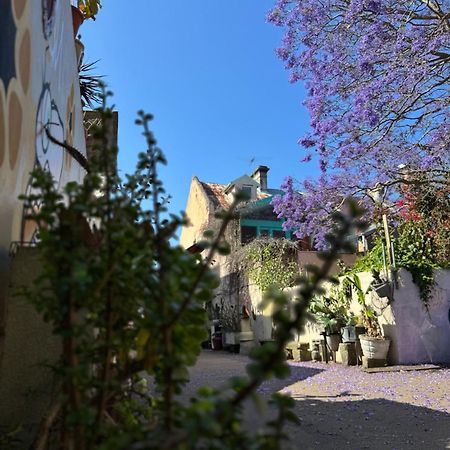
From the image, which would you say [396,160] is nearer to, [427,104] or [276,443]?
[427,104]

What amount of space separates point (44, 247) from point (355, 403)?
6.02 meters

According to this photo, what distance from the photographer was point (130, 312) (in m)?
1.32

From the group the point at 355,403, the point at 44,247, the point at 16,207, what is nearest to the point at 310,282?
the point at 44,247

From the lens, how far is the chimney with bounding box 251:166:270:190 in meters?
25.0

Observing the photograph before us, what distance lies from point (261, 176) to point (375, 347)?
636 inches

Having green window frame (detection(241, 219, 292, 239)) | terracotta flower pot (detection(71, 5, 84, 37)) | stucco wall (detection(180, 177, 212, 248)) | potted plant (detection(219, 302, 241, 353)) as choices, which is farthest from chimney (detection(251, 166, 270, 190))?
terracotta flower pot (detection(71, 5, 84, 37))

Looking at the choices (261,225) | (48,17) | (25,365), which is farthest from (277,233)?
(25,365)

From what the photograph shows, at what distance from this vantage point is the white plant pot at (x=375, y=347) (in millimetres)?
9984

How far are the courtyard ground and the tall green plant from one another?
126 cm

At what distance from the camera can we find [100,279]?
44.8 inches

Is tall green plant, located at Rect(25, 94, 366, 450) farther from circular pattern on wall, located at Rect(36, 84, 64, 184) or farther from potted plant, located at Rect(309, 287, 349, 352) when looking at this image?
potted plant, located at Rect(309, 287, 349, 352)

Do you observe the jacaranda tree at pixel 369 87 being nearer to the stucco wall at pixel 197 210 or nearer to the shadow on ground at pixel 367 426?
the shadow on ground at pixel 367 426

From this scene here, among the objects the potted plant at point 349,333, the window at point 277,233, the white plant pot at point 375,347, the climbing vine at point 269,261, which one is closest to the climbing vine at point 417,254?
the white plant pot at point 375,347

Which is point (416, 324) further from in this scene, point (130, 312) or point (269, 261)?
point (130, 312)
